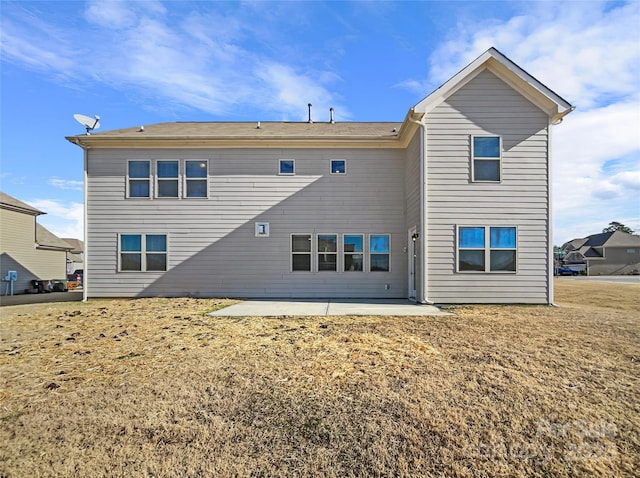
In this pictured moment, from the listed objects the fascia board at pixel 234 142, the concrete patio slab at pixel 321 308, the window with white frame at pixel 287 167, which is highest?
the fascia board at pixel 234 142

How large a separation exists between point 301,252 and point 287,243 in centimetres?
56

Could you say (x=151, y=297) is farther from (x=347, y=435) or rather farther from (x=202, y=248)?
(x=347, y=435)

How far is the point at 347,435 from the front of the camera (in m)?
2.60

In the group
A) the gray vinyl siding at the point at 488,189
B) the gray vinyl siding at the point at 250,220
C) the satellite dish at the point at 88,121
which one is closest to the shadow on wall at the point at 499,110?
the gray vinyl siding at the point at 488,189

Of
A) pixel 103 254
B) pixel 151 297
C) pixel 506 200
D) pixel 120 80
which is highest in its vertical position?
pixel 120 80

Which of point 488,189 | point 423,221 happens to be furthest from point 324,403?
point 488,189

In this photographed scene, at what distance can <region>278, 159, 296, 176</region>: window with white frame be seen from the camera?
11.1m

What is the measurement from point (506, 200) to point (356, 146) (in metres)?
4.82

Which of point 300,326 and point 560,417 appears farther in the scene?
point 300,326

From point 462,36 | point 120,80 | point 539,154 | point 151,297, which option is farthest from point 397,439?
point 120,80

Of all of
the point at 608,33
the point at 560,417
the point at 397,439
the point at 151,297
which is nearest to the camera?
the point at 397,439

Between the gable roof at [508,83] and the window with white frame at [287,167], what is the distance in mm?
4264

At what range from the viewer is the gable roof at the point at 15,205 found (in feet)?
53.5

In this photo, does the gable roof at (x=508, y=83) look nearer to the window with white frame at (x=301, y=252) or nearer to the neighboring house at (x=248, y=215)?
the neighboring house at (x=248, y=215)
